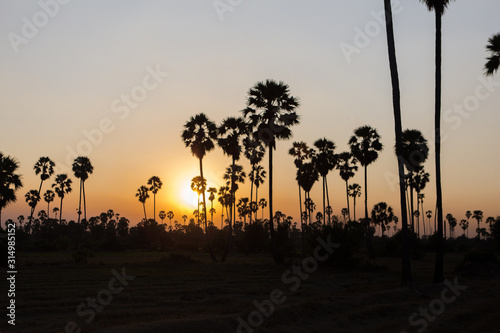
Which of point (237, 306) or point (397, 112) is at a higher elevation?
point (397, 112)

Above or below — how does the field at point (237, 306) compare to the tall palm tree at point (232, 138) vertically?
below

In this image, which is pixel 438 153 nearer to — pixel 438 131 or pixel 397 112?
pixel 438 131

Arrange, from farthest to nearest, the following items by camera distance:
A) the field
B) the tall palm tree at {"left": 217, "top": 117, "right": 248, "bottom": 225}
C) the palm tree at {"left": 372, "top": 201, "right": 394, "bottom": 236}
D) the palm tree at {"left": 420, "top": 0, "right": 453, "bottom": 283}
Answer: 1. the palm tree at {"left": 372, "top": 201, "right": 394, "bottom": 236}
2. the tall palm tree at {"left": 217, "top": 117, "right": 248, "bottom": 225}
3. the palm tree at {"left": 420, "top": 0, "right": 453, "bottom": 283}
4. the field

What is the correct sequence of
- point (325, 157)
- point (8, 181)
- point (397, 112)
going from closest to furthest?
point (397, 112), point (8, 181), point (325, 157)

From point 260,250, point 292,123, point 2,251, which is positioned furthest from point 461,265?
point 260,250

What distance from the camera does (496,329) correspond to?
1274 cm

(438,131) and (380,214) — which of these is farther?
(380,214)

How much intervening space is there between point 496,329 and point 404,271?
9111 mm

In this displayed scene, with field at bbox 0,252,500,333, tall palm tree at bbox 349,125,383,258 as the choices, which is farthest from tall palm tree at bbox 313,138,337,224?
field at bbox 0,252,500,333

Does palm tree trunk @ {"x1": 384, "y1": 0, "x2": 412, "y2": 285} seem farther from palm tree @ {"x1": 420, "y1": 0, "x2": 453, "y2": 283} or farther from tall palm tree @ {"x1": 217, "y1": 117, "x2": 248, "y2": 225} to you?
tall palm tree @ {"x1": 217, "y1": 117, "x2": 248, "y2": 225}

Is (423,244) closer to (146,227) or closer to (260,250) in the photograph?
(260,250)

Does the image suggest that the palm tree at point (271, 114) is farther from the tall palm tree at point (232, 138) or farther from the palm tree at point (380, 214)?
the palm tree at point (380, 214)

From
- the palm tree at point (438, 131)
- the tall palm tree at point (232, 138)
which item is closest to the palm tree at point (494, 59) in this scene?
the palm tree at point (438, 131)

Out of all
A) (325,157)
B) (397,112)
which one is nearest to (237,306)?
(397,112)
